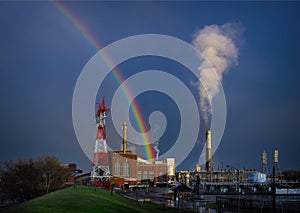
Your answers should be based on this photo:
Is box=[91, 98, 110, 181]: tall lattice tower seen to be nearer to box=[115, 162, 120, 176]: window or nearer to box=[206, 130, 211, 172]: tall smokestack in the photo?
box=[115, 162, 120, 176]: window

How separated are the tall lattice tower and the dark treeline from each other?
12.9 metres

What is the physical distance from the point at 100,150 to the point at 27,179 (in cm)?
2362

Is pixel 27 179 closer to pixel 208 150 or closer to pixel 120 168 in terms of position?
pixel 120 168

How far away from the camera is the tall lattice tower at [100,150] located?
98250 millimetres

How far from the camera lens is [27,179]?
266ft

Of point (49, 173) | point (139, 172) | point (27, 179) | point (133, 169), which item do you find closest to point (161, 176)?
point (139, 172)

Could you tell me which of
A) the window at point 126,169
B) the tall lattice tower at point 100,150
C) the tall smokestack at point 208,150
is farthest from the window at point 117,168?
the tall smokestack at point 208,150

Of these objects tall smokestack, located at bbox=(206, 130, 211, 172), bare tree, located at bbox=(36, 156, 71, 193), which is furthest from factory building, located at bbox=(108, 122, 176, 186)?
bare tree, located at bbox=(36, 156, 71, 193)

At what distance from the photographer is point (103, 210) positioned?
31.1 m

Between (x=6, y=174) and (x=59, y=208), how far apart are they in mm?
58880

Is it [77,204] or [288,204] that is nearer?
→ [77,204]

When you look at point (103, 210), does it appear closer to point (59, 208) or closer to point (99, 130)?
point (59, 208)

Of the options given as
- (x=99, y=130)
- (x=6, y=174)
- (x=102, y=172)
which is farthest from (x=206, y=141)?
(x=6, y=174)

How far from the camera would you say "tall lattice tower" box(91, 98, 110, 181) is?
98250 mm
